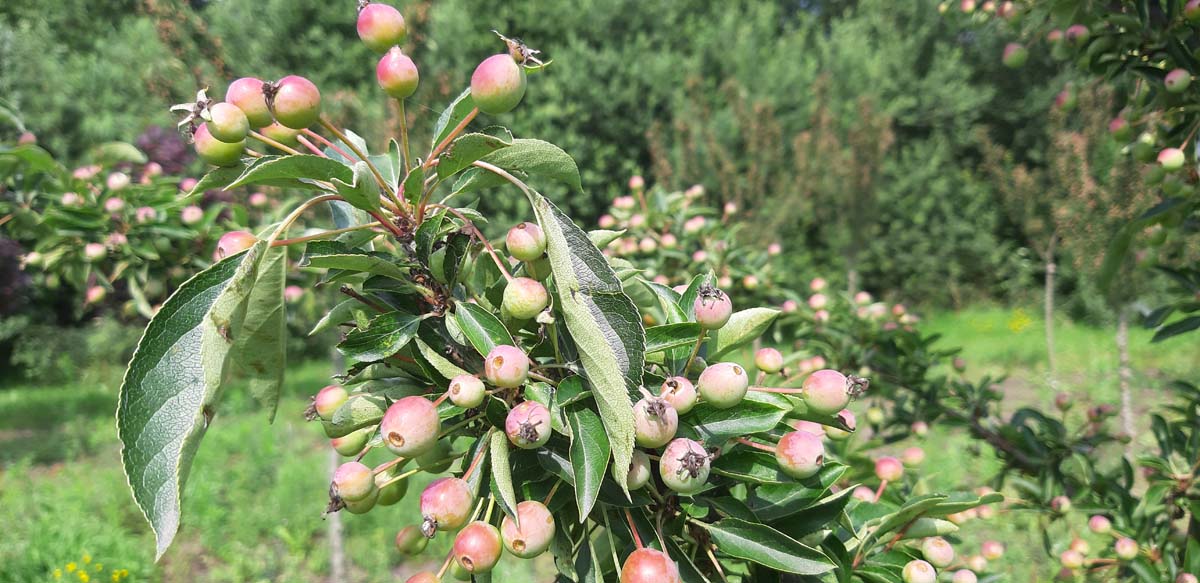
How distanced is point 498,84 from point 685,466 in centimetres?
33

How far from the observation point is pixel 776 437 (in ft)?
2.11

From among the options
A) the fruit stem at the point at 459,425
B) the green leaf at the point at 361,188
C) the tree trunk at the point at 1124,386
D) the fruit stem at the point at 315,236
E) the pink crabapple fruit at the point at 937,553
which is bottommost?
the tree trunk at the point at 1124,386

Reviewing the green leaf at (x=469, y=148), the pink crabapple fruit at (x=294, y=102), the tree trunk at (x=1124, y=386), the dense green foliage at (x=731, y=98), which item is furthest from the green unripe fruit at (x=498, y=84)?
the dense green foliage at (x=731, y=98)

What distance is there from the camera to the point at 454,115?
0.60 metres

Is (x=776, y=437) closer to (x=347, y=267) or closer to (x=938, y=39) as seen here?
(x=347, y=267)

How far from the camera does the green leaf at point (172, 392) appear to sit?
412 millimetres

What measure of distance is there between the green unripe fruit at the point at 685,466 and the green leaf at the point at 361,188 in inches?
11.8

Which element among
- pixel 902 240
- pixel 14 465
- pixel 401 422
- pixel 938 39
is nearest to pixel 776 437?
pixel 401 422

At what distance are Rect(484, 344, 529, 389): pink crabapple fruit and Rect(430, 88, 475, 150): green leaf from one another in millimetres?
198

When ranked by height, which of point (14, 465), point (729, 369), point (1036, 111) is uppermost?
point (729, 369)

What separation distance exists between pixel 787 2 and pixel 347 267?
11.6m

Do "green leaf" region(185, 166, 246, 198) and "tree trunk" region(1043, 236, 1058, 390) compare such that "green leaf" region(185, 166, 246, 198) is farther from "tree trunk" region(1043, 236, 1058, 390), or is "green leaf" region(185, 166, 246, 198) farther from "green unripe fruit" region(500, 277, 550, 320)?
"tree trunk" region(1043, 236, 1058, 390)

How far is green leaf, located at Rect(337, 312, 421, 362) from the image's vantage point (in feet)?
1.82

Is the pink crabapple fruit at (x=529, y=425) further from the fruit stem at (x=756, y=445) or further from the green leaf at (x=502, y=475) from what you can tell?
the fruit stem at (x=756, y=445)
